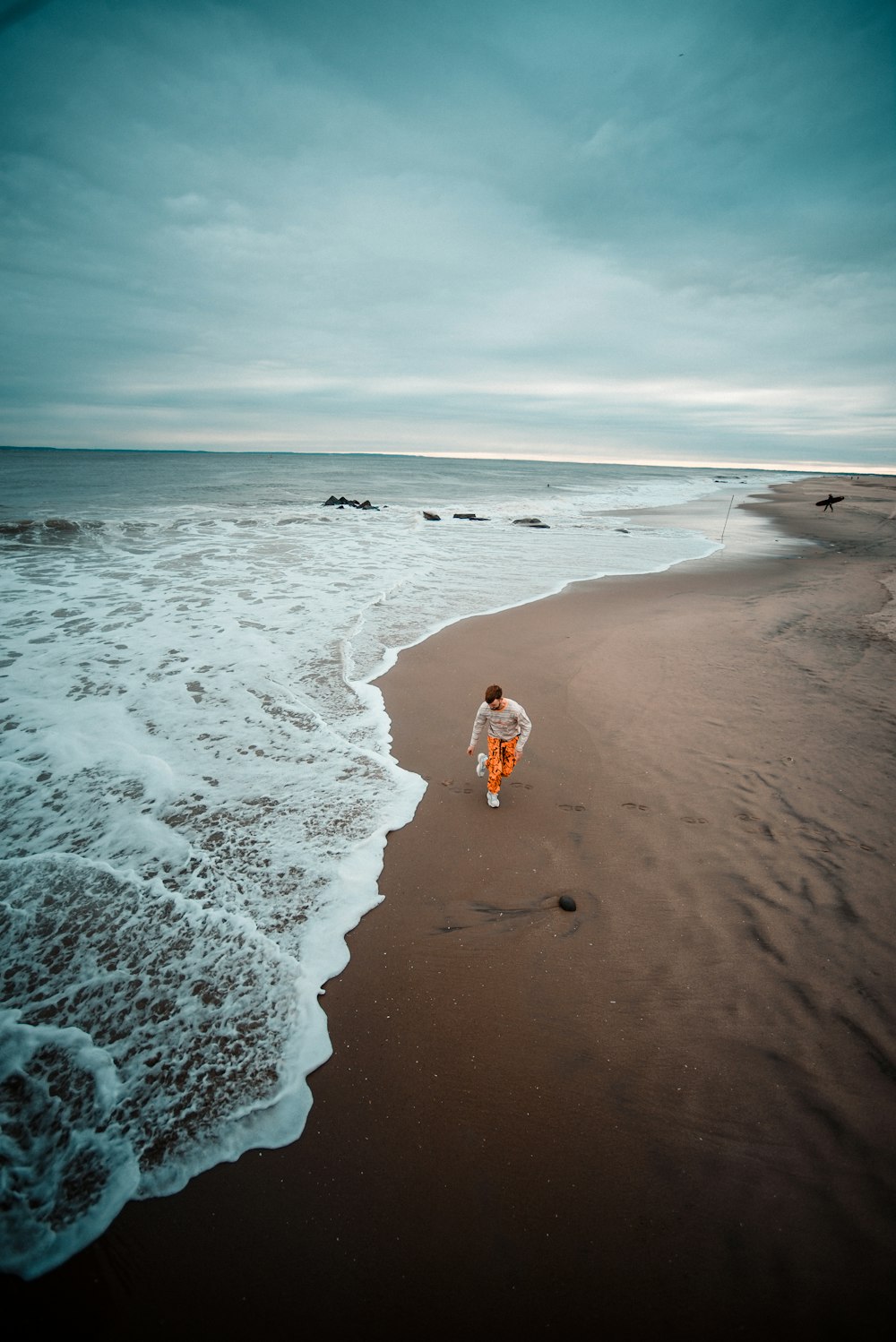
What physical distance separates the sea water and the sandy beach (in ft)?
0.96

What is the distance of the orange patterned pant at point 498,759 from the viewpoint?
19.1ft

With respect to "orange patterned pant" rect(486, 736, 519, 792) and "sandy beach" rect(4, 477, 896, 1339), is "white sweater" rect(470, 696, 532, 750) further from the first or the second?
"sandy beach" rect(4, 477, 896, 1339)

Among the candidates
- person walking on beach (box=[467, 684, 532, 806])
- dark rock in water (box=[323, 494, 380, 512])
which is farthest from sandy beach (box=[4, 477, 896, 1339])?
dark rock in water (box=[323, 494, 380, 512])

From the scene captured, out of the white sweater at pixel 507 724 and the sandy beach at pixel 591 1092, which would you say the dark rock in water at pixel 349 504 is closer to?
the white sweater at pixel 507 724

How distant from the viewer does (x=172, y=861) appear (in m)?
5.18

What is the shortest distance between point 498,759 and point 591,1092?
3.04 meters

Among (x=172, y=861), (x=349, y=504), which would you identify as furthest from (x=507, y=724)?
(x=349, y=504)

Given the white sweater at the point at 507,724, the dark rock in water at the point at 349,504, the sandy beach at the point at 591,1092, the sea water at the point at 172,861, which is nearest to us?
the sandy beach at the point at 591,1092

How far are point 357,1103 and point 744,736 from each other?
6455 mm

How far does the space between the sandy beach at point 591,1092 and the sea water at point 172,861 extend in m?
0.29

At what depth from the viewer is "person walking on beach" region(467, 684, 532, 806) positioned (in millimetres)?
5738

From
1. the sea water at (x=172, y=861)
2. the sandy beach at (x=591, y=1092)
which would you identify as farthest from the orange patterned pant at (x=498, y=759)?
the sea water at (x=172, y=861)

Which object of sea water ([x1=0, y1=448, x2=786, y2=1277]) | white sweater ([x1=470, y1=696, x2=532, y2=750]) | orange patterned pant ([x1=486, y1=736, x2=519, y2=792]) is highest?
white sweater ([x1=470, y1=696, x2=532, y2=750])

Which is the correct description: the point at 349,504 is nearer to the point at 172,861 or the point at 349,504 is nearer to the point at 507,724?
the point at 507,724
